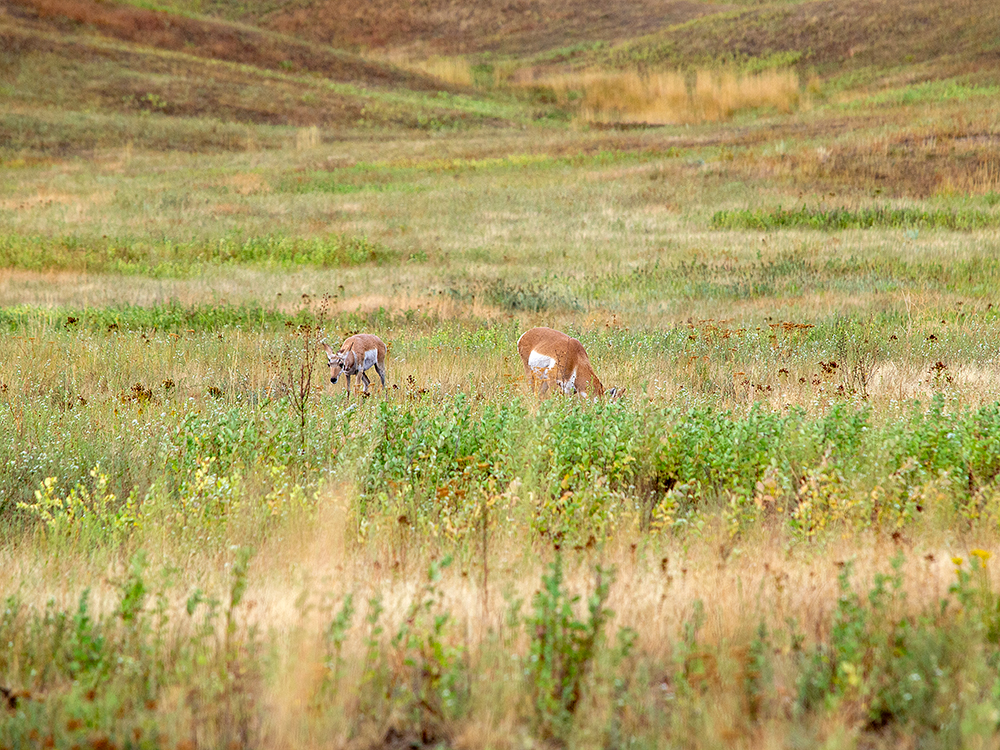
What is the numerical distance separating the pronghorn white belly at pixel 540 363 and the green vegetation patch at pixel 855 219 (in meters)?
16.4

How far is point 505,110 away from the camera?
60.5 m

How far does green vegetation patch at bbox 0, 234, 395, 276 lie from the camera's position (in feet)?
64.7

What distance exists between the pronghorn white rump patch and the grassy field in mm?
668

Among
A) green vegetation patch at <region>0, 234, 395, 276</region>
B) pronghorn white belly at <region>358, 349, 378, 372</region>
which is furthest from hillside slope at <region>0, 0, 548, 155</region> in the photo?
pronghorn white belly at <region>358, 349, 378, 372</region>

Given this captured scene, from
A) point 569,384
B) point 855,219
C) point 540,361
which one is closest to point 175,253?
point 540,361

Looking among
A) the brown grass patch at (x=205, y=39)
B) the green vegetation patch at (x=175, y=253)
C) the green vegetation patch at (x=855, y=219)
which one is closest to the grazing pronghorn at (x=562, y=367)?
the green vegetation patch at (x=175, y=253)

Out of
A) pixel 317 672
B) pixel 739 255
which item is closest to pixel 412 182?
pixel 739 255

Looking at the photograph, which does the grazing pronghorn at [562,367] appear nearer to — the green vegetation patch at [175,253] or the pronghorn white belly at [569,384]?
the pronghorn white belly at [569,384]

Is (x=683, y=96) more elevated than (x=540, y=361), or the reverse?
(x=683, y=96)

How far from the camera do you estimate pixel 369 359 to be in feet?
32.4

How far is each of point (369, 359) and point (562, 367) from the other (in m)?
2.37

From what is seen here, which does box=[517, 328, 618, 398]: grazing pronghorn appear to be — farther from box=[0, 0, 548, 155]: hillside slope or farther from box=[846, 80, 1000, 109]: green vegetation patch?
box=[0, 0, 548, 155]: hillside slope

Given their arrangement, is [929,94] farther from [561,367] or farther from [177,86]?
[177,86]

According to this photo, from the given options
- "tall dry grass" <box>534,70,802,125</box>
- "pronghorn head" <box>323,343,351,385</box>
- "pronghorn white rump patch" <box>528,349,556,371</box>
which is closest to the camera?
"pronghorn white rump patch" <box>528,349,556,371</box>
